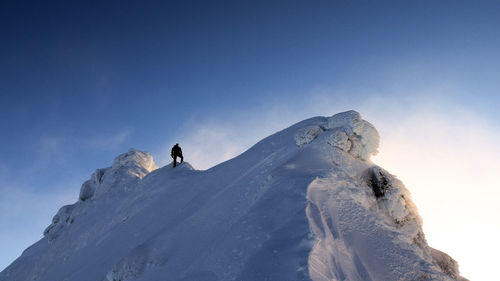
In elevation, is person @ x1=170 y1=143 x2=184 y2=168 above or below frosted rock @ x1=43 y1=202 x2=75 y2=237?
above

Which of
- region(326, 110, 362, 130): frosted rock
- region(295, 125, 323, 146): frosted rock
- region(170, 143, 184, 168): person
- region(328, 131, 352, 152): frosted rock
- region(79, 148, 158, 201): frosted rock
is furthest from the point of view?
region(79, 148, 158, 201): frosted rock

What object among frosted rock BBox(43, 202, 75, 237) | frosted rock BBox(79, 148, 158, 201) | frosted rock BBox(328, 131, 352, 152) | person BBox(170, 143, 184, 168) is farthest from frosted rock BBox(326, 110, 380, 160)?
frosted rock BBox(43, 202, 75, 237)

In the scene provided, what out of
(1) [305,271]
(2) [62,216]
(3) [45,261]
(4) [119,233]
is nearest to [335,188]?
(1) [305,271]

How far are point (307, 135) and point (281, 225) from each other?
26.5 feet

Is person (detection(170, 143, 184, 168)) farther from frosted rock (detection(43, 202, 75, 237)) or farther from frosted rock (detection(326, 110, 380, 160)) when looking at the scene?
frosted rock (detection(326, 110, 380, 160))

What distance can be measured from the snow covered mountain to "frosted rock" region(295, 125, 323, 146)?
0.06m

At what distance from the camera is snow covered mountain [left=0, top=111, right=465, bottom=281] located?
26.5 ft

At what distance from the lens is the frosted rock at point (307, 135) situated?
16016 millimetres

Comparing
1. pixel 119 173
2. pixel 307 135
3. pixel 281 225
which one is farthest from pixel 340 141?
pixel 119 173

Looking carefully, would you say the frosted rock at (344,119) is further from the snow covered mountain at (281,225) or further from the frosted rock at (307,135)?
the frosted rock at (307,135)

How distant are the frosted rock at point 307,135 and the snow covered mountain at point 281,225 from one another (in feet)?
0.19

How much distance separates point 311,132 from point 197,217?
7.35m

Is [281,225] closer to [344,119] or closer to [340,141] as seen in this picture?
[340,141]

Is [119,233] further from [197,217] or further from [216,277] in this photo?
[216,277]
